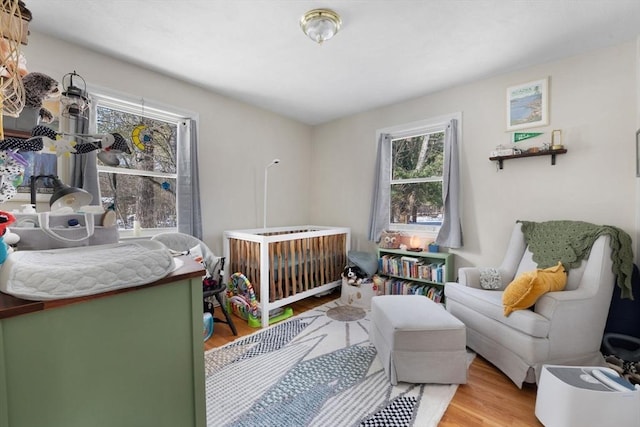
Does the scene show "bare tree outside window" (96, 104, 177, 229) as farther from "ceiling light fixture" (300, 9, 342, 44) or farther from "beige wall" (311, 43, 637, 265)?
"beige wall" (311, 43, 637, 265)

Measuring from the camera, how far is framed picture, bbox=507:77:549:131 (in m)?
2.41

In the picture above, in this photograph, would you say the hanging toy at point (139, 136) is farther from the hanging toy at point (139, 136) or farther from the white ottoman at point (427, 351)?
the white ottoman at point (427, 351)

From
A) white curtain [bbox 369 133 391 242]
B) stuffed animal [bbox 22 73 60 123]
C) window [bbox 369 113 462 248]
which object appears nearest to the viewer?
stuffed animal [bbox 22 73 60 123]

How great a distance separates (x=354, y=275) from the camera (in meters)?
3.17

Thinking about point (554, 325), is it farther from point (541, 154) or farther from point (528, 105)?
point (528, 105)

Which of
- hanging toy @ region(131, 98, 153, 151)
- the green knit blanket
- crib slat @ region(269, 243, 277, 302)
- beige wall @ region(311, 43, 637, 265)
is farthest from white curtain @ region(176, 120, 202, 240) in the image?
the green knit blanket

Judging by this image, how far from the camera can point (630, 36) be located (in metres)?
2.03

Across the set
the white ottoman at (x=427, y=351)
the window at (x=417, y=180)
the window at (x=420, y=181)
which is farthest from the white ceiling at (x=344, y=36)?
the white ottoman at (x=427, y=351)

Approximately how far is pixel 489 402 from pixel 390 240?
1.86m

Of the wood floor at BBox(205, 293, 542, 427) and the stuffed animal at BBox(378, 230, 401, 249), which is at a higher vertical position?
the stuffed animal at BBox(378, 230, 401, 249)

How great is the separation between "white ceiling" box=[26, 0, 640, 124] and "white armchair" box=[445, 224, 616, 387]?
1.52 metres

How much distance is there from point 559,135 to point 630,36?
2.48 ft

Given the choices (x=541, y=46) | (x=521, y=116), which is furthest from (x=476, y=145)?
(x=541, y=46)

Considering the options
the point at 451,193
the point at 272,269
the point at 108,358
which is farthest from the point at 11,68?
the point at 451,193
